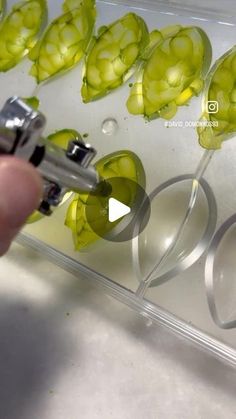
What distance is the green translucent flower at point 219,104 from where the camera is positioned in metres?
0.61

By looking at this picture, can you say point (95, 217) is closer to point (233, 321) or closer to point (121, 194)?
point (121, 194)

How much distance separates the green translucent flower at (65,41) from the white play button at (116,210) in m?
0.23

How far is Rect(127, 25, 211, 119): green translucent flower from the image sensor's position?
638 millimetres

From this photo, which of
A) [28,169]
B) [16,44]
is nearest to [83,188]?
[28,169]

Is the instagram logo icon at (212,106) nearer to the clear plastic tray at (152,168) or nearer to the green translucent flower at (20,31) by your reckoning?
the clear plastic tray at (152,168)

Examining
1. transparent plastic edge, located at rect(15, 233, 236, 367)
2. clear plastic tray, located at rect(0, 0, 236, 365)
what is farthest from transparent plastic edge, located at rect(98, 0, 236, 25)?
transparent plastic edge, located at rect(15, 233, 236, 367)

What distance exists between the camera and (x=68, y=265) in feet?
2.12

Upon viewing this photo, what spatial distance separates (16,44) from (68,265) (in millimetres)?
357

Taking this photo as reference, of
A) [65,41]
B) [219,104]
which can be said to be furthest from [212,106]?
[65,41]

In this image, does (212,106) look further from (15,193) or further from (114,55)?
(15,193)

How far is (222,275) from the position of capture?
1.90 feet

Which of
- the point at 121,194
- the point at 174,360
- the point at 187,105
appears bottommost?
the point at 174,360

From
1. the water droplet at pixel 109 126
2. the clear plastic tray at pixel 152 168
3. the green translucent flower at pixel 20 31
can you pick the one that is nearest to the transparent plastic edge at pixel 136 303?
the clear plastic tray at pixel 152 168

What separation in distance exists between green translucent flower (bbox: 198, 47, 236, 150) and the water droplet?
4.6 inches
